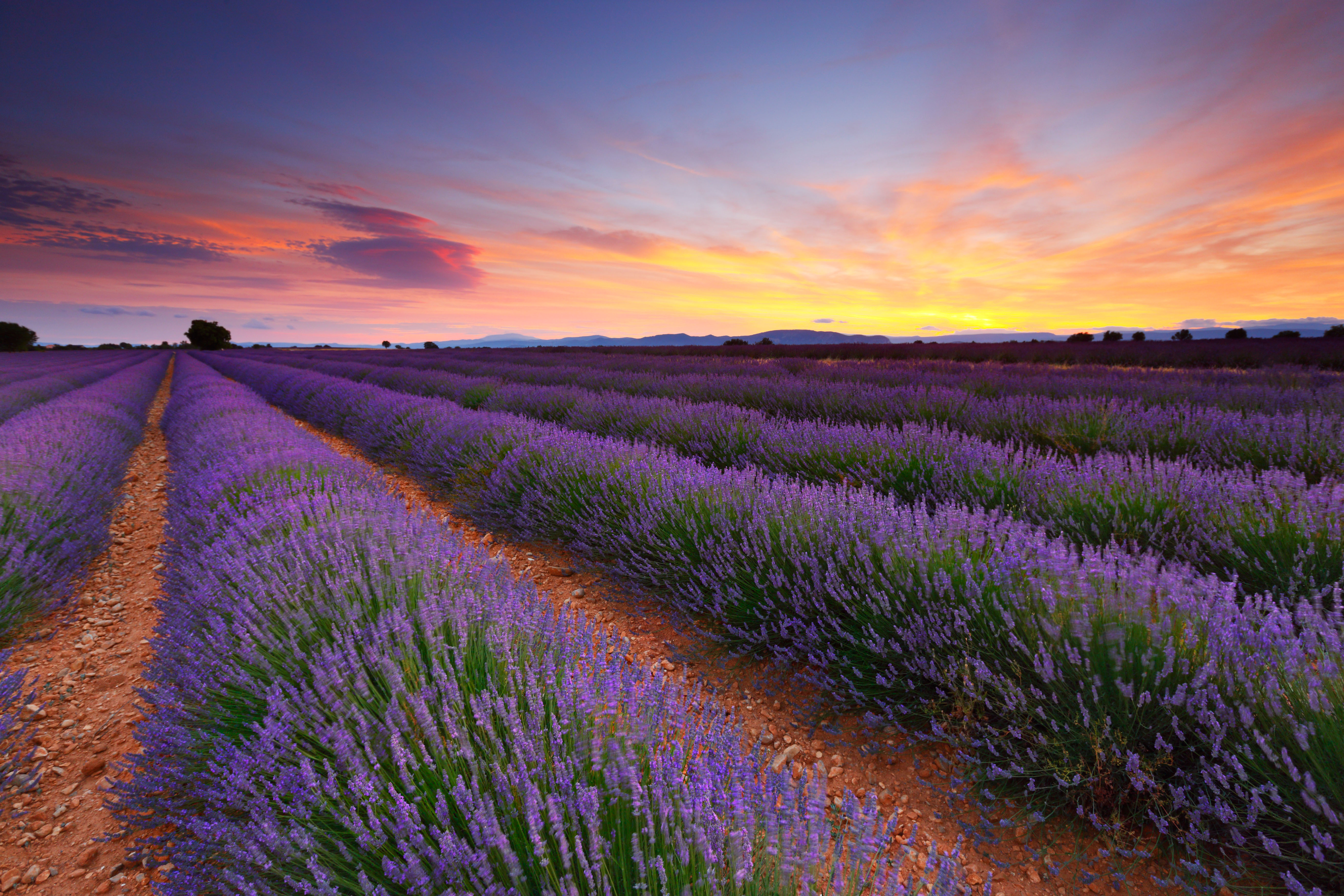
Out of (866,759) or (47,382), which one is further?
(47,382)

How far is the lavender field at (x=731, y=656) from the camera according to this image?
0.99 meters

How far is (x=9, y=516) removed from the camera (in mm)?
3451

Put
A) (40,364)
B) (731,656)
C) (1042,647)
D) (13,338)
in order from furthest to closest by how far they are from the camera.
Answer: (13,338) → (40,364) → (731,656) → (1042,647)

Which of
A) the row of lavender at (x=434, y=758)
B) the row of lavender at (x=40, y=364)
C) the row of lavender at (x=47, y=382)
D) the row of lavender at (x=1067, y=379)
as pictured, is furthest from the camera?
the row of lavender at (x=40, y=364)

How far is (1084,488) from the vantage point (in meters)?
2.98

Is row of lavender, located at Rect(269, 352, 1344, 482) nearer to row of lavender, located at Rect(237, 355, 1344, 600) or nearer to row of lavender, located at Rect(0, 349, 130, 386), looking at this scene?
row of lavender, located at Rect(237, 355, 1344, 600)

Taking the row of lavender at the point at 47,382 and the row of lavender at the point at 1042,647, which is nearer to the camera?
the row of lavender at the point at 1042,647

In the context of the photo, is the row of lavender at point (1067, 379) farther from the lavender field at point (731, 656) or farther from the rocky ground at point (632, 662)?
the rocky ground at point (632, 662)

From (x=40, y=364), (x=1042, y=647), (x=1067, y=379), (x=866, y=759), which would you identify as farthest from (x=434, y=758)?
(x=40, y=364)

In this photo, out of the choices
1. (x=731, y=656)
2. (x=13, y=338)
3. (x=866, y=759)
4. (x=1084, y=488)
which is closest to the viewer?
(x=866, y=759)

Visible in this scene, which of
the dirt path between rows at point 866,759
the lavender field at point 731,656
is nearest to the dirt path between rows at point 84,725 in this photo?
the lavender field at point 731,656

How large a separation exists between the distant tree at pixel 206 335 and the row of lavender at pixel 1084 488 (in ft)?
283

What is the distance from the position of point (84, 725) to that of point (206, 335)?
88557mm

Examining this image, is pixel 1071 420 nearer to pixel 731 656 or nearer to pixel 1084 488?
pixel 1084 488
